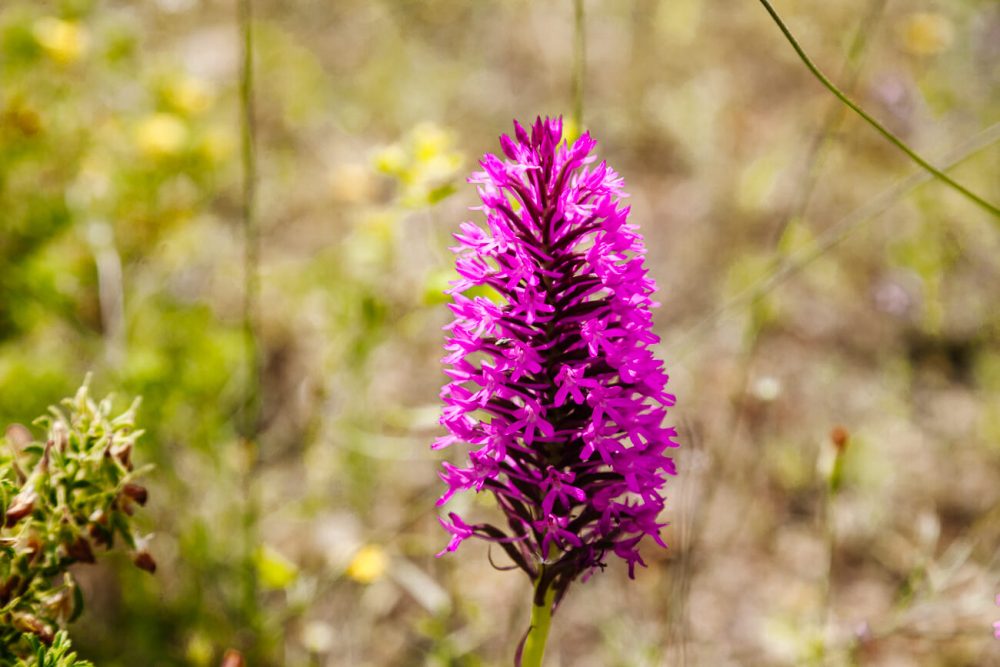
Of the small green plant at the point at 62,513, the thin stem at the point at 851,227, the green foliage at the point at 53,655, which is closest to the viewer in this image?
the green foliage at the point at 53,655

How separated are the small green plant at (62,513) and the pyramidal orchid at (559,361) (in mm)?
631

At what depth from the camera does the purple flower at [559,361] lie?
1.50 metres

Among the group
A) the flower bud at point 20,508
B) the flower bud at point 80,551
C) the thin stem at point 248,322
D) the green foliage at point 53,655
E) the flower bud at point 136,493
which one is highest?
the thin stem at point 248,322

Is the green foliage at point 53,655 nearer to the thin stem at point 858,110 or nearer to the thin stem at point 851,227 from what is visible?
the thin stem at point 858,110

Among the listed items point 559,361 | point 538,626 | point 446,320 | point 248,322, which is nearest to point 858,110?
point 559,361

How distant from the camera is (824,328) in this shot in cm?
416

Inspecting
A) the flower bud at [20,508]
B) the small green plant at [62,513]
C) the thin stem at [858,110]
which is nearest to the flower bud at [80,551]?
the small green plant at [62,513]

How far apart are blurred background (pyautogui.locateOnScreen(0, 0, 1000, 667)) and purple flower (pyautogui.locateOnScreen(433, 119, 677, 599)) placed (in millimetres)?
558

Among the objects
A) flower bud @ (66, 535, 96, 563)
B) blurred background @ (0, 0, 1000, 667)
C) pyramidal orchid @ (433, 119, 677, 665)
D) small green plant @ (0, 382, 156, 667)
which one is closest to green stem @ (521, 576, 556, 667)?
pyramidal orchid @ (433, 119, 677, 665)

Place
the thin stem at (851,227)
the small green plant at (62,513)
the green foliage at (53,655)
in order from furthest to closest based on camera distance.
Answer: the thin stem at (851,227) → the small green plant at (62,513) → the green foliage at (53,655)

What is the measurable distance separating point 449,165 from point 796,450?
Result: 6.53ft

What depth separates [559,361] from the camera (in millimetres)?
1546

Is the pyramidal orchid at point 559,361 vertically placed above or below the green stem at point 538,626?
above

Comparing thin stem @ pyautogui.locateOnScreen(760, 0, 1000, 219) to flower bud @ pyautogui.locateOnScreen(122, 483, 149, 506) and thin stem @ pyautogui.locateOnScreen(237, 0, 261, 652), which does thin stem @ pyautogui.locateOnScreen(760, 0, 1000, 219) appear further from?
flower bud @ pyautogui.locateOnScreen(122, 483, 149, 506)
